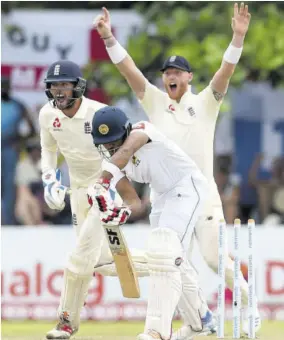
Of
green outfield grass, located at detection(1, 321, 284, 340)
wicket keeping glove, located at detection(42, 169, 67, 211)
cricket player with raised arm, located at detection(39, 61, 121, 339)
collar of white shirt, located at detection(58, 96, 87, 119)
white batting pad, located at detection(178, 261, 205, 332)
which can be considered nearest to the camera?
white batting pad, located at detection(178, 261, 205, 332)

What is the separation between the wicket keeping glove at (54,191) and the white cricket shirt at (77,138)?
11 centimetres

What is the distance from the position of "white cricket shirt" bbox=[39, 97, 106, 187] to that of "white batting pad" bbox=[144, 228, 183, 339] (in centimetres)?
133

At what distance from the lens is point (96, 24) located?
8.95m

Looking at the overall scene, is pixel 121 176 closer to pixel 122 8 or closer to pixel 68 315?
pixel 68 315

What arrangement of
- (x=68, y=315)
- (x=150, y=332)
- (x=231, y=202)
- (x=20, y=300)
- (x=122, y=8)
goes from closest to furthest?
(x=150, y=332) < (x=68, y=315) < (x=20, y=300) < (x=231, y=202) < (x=122, y=8)

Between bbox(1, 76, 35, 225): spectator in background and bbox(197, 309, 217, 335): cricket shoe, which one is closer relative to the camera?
bbox(197, 309, 217, 335): cricket shoe

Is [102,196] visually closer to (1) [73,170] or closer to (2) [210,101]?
(1) [73,170]

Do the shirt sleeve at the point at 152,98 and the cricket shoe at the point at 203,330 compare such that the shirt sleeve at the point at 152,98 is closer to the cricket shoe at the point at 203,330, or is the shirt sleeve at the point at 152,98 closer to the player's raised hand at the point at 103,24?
the player's raised hand at the point at 103,24

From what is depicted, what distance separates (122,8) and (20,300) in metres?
4.25

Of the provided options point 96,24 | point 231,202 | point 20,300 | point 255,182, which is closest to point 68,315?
point 96,24

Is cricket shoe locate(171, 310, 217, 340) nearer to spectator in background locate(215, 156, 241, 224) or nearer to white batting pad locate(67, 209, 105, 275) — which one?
white batting pad locate(67, 209, 105, 275)

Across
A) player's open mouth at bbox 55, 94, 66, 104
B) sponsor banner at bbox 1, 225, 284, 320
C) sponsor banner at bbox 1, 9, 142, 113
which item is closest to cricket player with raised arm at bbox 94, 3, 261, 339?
player's open mouth at bbox 55, 94, 66, 104

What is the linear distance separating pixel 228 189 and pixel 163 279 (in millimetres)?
6048

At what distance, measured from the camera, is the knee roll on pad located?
25.0 ft
